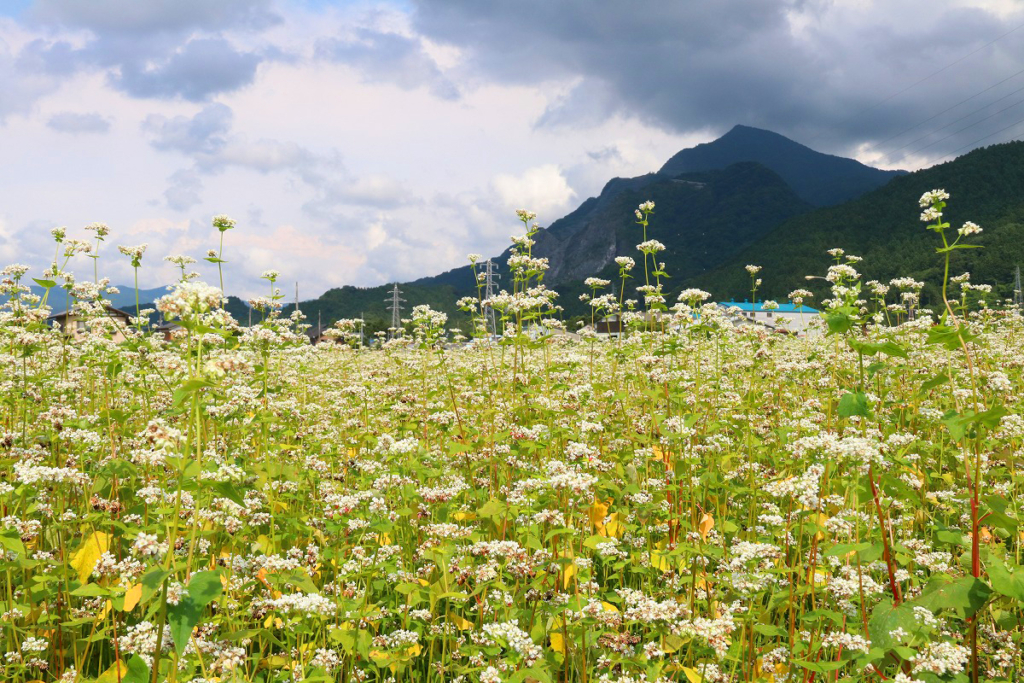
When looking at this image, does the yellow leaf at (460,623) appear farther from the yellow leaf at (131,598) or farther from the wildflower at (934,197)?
the wildflower at (934,197)

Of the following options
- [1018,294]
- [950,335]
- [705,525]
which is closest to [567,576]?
[705,525]

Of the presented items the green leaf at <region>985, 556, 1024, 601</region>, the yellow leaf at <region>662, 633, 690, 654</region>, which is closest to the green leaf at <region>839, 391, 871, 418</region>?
the green leaf at <region>985, 556, 1024, 601</region>

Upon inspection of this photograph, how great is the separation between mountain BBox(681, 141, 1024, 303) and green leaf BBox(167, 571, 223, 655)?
78.5 m

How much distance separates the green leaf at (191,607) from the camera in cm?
221

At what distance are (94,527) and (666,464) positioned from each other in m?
5.16

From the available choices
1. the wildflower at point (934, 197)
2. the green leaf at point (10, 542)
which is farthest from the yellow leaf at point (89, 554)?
the wildflower at point (934, 197)

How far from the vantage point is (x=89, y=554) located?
4023 mm

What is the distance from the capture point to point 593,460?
12.3ft

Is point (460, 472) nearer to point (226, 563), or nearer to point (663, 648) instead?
point (226, 563)

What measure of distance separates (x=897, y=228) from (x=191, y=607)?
4278 inches

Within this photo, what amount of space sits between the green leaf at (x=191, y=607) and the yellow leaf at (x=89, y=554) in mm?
2316

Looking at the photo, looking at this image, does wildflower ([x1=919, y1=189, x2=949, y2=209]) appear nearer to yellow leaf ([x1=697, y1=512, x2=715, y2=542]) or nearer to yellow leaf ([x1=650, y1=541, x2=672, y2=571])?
yellow leaf ([x1=697, y1=512, x2=715, y2=542])

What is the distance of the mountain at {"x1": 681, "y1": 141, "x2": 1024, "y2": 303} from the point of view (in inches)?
2815

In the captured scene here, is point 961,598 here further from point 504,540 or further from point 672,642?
point 504,540
